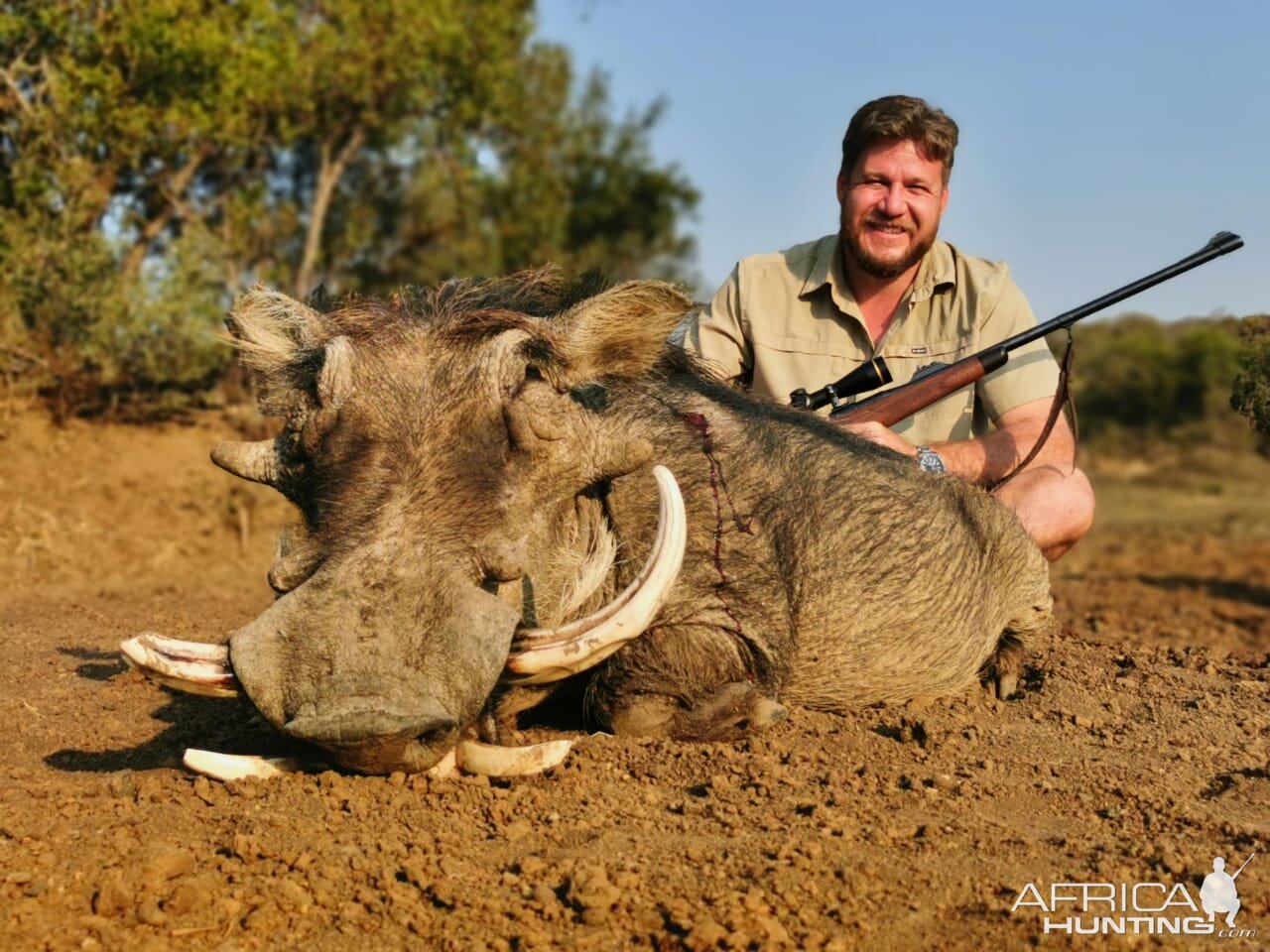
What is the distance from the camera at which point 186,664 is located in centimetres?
311

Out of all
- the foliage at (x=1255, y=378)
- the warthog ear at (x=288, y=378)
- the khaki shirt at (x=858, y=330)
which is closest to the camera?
the warthog ear at (x=288, y=378)

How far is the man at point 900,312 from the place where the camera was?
5.53 metres

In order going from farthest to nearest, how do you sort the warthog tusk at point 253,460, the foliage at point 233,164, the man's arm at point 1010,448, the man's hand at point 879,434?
1. the foliage at point 233,164
2. the man's arm at point 1010,448
3. the man's hand at point 879,434
4. the warthog tusk at point 253,460

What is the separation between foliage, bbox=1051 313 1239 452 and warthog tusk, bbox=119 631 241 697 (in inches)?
905

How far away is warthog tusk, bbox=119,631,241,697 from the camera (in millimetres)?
3098

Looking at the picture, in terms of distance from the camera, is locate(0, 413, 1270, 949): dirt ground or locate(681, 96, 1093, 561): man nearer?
locate(0, 413, 1270, 949): dirt ground

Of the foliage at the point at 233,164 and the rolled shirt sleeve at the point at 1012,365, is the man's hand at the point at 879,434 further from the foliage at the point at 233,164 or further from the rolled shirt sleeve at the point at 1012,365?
the foliage at the point at 233,164

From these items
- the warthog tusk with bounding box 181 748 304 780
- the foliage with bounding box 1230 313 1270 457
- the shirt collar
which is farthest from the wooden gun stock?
the warthog tusk with bounding box 181 748 304 780

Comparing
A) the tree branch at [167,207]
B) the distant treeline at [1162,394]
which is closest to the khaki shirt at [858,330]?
the tree branch at [167,207]

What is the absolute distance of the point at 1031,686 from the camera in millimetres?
4727

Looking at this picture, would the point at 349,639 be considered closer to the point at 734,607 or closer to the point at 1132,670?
the point at 734,607

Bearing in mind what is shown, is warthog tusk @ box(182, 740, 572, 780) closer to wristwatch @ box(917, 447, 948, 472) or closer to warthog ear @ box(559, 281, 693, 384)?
warthog ear @ box(559, 281, 693, 384)

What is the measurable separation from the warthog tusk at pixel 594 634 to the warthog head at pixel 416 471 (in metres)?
0.11

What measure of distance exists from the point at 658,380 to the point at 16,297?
621 cm
